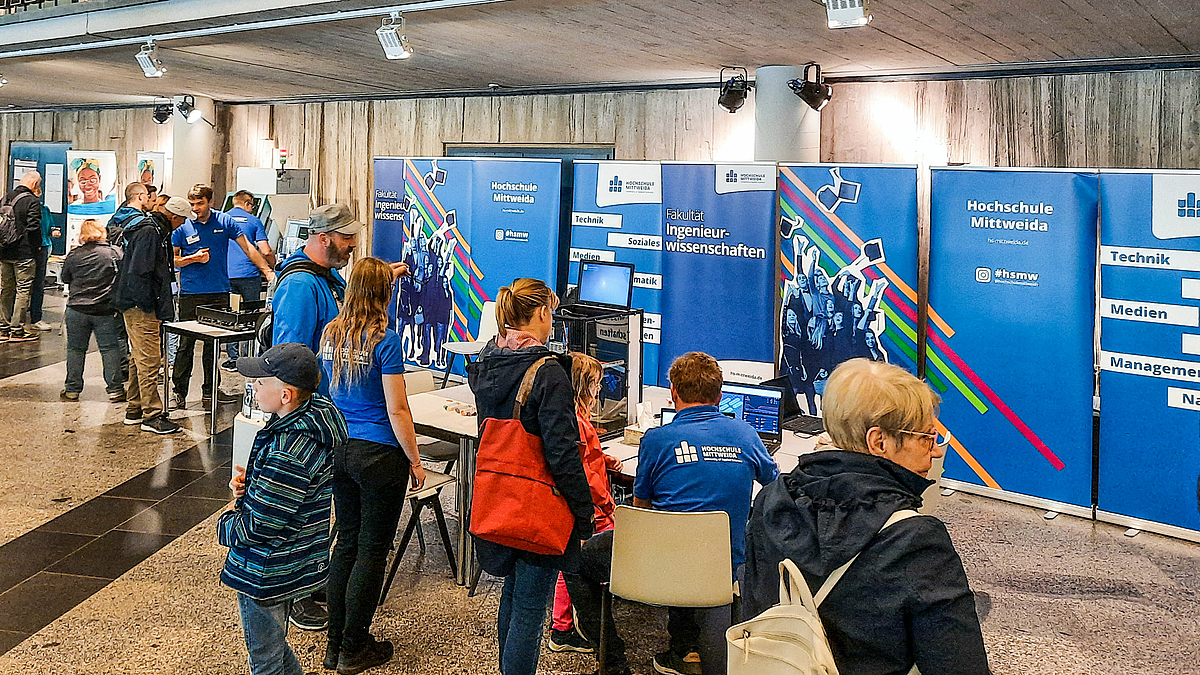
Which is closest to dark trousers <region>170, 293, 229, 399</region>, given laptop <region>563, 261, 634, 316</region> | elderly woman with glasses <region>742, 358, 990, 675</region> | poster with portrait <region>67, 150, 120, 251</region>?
laptop <region>563, 261, 634, 316</region>

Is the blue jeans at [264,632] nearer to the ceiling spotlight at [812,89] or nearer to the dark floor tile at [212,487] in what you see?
the dark floor tile at [212,487]

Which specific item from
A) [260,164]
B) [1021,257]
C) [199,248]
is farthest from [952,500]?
[260,164]

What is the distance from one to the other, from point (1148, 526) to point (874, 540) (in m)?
4.83

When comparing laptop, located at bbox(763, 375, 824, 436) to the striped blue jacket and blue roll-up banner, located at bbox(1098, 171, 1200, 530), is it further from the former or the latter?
the striped blue jacket

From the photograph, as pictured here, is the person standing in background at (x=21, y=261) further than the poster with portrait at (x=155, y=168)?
No

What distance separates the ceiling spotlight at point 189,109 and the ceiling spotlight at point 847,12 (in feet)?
34.7

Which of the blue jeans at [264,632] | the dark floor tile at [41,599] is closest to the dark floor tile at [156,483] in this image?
the dark floor tile at [41,599]

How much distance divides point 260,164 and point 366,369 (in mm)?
10751

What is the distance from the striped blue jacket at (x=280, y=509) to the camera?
2.84 m

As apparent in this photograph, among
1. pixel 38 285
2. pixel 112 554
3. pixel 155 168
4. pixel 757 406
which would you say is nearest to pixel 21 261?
pixel 38 285

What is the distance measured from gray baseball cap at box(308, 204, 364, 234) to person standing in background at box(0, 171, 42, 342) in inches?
314

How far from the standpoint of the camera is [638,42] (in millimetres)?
6984

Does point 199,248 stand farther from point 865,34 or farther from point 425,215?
point 865,34

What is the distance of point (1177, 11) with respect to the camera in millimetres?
5223
